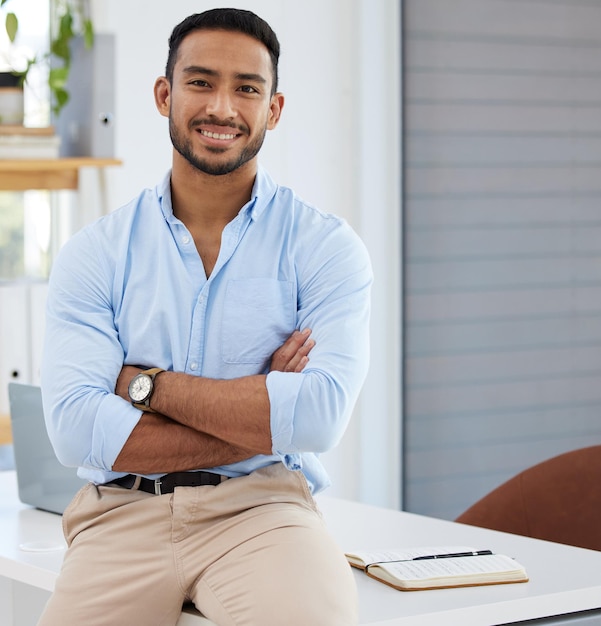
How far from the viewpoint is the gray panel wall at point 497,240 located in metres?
3.96

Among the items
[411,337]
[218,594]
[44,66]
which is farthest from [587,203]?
[218,594]

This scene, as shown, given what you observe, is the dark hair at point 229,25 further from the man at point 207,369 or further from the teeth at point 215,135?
the teeth at point 215,135

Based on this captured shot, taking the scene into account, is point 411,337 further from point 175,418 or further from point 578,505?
point 175,418

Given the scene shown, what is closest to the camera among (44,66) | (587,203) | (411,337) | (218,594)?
(218,594)

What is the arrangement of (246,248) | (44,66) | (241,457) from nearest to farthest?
(241,457) < (246,248) < (44,66)

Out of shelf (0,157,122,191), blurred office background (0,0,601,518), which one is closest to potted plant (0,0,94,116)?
shelf (0,157,122,191)

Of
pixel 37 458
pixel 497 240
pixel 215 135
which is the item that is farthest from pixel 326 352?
pixel 497 240

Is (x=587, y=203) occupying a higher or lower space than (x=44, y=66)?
lower

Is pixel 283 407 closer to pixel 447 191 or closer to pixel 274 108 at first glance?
pixel 274 108

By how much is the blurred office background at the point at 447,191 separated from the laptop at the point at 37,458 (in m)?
1.80

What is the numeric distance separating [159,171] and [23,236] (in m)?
0.55

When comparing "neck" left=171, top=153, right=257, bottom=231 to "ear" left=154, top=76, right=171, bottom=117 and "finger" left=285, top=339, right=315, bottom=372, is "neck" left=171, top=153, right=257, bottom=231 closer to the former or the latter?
"ear" left=154, top=76, right=171, bottom=117

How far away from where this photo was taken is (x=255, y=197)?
2.01m

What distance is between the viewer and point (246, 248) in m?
1.99
